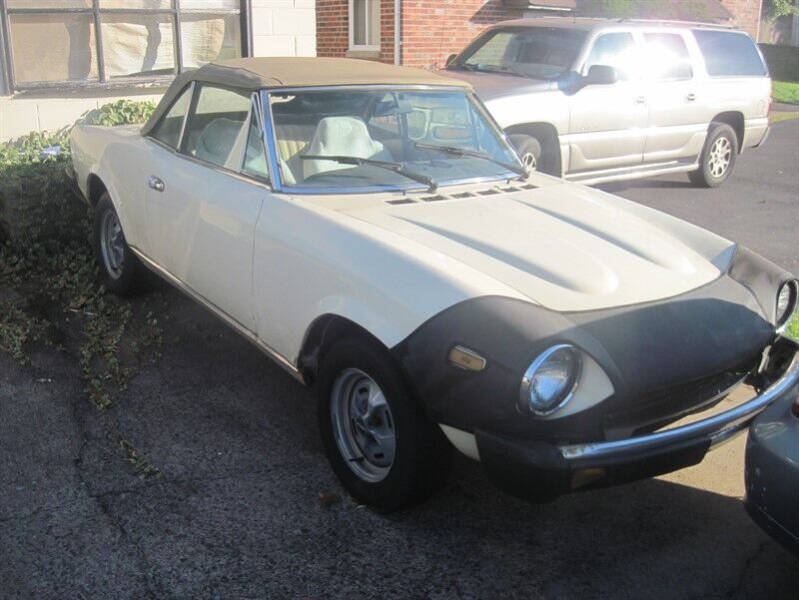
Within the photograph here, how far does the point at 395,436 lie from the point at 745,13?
862 inches

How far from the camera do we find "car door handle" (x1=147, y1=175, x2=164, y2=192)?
4.93m

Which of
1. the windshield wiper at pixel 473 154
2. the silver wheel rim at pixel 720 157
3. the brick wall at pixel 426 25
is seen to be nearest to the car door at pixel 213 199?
the windshield wiper at pixel 473 154

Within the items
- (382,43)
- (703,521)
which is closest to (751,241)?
(703,521)

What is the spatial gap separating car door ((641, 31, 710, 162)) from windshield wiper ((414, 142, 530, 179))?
516cm

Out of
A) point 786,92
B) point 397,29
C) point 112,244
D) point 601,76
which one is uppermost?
point 397,29

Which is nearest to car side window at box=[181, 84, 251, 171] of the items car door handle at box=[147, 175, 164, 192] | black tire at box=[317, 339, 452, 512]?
car door handle at box=[147, 175, 164, 192]

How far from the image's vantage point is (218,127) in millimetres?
4883

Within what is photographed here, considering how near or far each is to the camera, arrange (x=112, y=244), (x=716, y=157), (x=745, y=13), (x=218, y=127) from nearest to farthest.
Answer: (x=218, y=127), (x=112, y=244), (x=716, y=157), (x=745, y=13)

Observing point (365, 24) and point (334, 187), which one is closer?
point (334, 187)

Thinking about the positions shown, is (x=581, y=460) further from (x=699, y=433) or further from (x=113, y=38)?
(x=113, y=38)

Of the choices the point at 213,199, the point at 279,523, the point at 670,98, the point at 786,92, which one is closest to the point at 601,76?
the point at 670,98

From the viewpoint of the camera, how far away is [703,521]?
3.60 meters

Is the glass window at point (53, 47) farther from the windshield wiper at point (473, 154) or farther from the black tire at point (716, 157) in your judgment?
the black tire at point (716, 157)

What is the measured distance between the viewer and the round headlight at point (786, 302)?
3.82m
